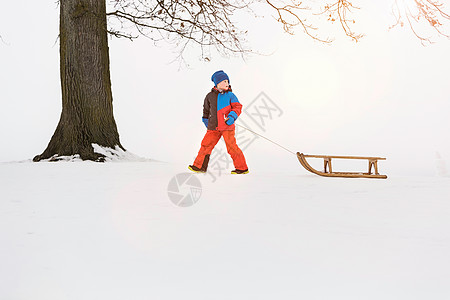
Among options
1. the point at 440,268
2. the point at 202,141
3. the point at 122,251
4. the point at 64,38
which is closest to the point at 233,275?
the point at 122,251

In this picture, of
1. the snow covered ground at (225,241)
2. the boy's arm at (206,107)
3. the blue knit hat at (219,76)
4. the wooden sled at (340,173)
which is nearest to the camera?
the snow covered ground at (225,241)

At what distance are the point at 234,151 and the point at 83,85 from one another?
11.3ft

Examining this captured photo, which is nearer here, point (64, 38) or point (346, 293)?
point (346, 293)

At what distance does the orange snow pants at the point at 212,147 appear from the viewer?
7.20 metres

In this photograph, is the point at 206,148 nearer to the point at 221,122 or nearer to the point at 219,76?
the point at 221,122

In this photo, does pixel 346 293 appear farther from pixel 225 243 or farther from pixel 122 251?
pixel 122 251

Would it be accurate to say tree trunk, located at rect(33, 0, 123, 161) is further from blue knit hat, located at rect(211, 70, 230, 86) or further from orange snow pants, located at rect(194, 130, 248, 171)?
blue knit hat, located at rect(211, 70, 230, 86)

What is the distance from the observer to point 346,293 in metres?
2.92

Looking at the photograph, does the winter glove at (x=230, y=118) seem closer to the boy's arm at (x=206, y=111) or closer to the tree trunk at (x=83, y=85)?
the boy's arm at (x=206, y=111)

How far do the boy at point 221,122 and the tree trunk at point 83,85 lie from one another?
2317mm

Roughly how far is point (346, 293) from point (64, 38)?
7884 millimetres

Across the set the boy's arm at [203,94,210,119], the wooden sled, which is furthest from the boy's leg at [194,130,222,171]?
the wooden sled

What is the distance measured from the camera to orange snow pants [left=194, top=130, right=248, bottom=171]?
720 cm

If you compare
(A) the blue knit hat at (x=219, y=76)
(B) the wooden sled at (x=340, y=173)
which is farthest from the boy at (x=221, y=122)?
(B) the wooden sled at (x=340, y=173)
